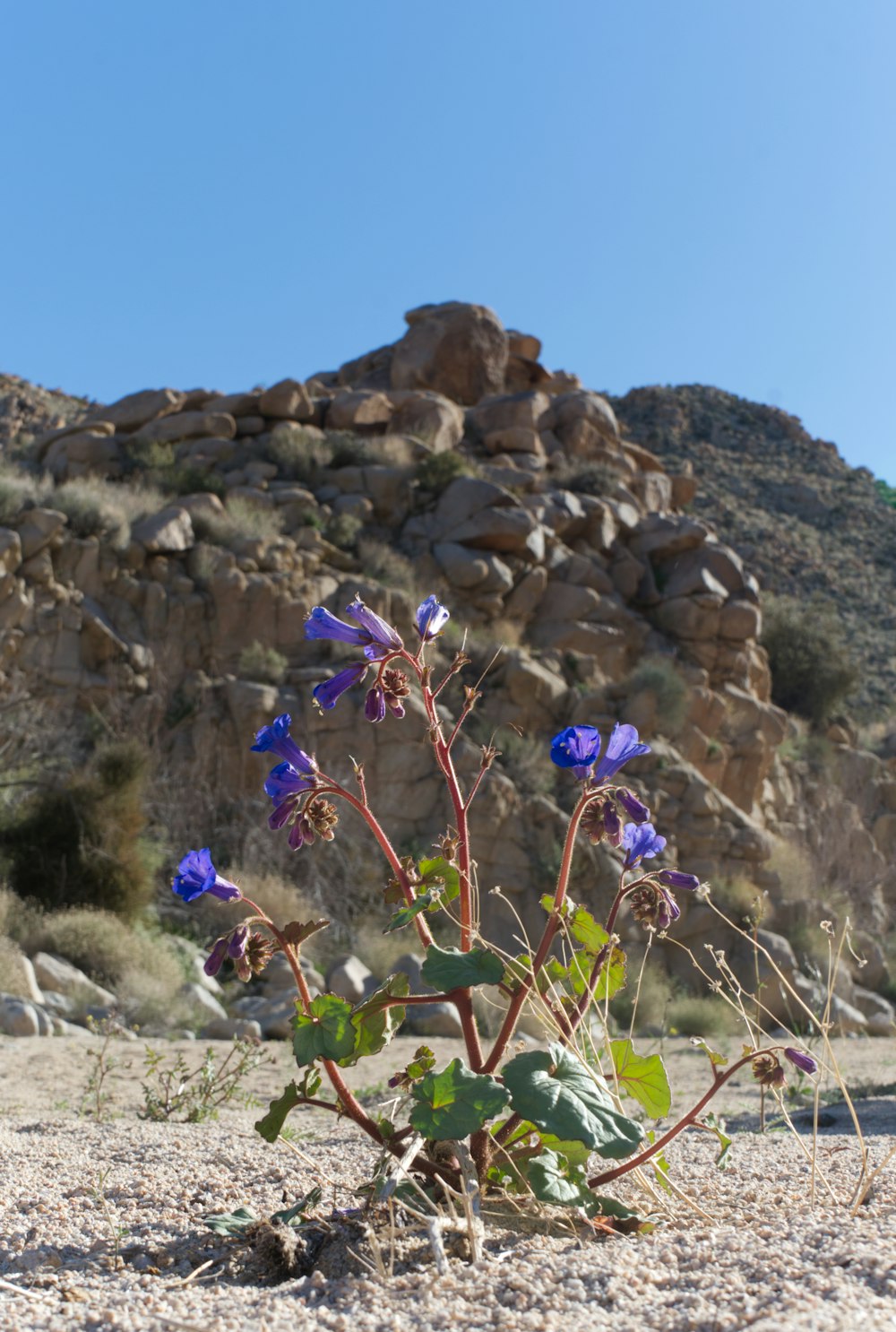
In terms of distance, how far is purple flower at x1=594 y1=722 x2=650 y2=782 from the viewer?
2.56 meters

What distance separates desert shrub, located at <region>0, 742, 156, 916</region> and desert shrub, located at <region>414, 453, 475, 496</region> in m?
9.42

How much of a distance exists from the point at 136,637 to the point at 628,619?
29.1 feet

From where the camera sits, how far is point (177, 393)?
23.1 m

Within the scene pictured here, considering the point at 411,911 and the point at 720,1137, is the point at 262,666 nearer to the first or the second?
the point at 720,1137

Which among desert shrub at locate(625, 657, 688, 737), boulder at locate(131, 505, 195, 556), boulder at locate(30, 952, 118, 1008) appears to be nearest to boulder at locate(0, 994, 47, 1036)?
boulder at locate(30, 952, 118, 1008)

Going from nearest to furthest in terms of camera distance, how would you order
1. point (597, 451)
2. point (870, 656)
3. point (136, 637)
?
point (136, 637) → point (597, 451) → point (870, 656)

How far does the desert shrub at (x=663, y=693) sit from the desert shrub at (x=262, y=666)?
19.3 feet

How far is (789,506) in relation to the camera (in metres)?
42.0

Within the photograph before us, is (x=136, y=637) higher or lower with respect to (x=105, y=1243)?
higher

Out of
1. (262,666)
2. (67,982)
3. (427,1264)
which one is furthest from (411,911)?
(262,666)

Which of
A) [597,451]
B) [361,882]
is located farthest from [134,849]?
[597,451]

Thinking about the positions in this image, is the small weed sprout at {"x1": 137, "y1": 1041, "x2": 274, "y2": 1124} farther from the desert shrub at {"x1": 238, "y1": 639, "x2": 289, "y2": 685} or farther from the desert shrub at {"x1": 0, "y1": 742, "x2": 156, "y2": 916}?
the desert shrub at {"x1": 238, "y1": 639, "x2": 289, "y2": 685}

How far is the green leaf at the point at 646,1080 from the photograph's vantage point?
103 inches

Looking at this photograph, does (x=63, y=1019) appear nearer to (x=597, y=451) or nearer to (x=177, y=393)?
(x=177, y=393)
